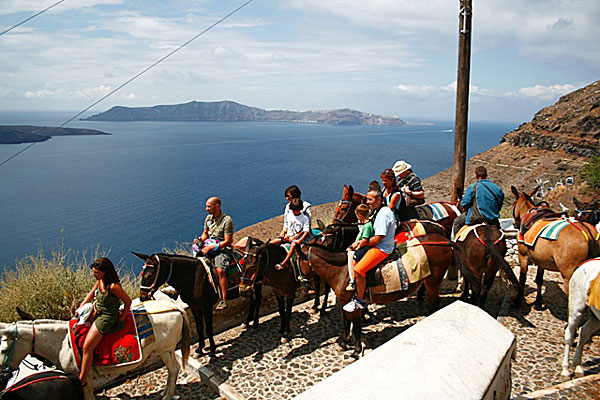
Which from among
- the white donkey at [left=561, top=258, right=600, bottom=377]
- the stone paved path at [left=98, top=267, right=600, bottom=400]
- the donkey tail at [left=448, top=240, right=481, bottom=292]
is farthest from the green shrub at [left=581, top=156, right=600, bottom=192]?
the white donkey at [left=561, top=258, right=600, bottom=377]

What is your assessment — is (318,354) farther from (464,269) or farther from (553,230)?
(553,230)

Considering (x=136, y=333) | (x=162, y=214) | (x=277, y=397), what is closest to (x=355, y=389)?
(x=277, y=397)

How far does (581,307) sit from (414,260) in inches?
92.3

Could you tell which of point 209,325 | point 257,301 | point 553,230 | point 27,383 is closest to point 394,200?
point 553,230

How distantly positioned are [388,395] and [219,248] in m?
4.29

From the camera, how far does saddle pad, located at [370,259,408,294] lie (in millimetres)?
6371

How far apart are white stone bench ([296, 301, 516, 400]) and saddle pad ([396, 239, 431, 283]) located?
6.48 ft

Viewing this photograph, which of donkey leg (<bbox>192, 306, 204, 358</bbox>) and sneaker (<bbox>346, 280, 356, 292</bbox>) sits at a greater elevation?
sneaker (<bbox>346, 280, 356, 292</bbox>)

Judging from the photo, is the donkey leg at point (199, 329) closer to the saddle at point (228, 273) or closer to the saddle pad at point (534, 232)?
the saddle at point (228, 273)

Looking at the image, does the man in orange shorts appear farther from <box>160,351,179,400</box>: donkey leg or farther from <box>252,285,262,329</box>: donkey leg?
<box>160,351,179,400</box>: donkey leg

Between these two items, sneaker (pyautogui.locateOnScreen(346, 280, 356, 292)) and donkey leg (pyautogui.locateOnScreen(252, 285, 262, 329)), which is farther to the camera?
donkey leg (pyautogui.locateOnScreen(252, 285, 262, 329))

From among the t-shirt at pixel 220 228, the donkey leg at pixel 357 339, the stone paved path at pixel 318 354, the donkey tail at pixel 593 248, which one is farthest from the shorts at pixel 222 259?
the donkey tail at pixel 593 248

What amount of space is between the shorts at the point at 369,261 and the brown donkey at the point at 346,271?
261 mm

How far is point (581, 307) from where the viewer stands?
5.57 metres
